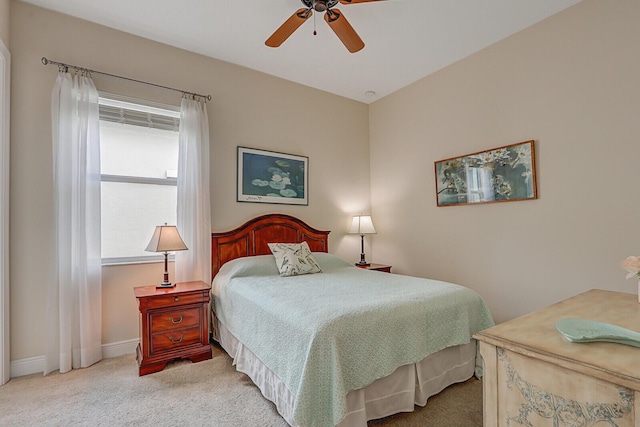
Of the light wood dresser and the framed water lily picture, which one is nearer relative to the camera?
the light wood dresser

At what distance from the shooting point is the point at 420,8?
2631mm

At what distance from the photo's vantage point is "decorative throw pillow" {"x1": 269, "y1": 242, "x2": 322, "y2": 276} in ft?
10.1

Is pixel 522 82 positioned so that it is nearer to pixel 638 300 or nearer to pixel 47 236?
pixel 638 300

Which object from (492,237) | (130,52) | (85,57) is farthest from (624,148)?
(85,57)

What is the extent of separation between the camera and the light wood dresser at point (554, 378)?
0.82m

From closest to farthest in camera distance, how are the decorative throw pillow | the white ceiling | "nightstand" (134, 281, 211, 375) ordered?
"nightstand" (134, 281, 211, 375), the white ceiling, the decorative throw pillow

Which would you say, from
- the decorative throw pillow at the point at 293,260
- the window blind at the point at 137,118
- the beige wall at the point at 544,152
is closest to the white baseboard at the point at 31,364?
the decorative throw pillow at the point at 293,260

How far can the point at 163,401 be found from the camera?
2.11m

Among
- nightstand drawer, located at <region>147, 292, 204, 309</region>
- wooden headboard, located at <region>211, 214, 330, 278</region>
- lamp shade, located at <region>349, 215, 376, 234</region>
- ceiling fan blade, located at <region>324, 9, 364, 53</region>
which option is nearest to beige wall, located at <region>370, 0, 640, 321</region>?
lamp shade, located at <region>349, 215, 376, 234</region>

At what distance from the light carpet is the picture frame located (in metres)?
1.77

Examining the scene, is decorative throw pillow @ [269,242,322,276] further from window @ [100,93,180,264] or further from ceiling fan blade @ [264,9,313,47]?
ceiling fan blade @ [264,9,313,47]

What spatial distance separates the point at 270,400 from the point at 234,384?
1.38 feet

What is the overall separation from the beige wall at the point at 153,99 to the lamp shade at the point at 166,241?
486mm

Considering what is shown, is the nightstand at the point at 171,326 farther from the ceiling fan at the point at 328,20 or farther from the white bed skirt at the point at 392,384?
the ceiling fan at the point at 328,20
